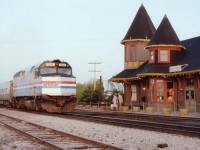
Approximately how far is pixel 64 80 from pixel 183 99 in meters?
12.5

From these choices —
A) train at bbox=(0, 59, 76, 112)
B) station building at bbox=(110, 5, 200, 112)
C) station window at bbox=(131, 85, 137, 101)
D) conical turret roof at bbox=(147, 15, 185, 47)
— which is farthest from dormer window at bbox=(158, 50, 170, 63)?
train at bbox=(0, 59, 76, 112)

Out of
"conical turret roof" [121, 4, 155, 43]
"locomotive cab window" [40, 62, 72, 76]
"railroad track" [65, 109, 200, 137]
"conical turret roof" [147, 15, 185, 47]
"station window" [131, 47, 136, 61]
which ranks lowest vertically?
"railroad track" [65, 109, 200, 137]

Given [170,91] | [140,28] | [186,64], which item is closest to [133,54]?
[140,28]

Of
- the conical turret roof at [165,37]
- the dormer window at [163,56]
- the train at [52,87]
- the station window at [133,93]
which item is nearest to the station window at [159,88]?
the dormer window at [163,56]

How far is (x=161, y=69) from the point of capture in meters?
36.8

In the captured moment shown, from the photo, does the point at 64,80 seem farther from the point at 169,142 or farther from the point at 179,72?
the point at 169,142

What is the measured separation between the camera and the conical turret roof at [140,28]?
145 feet

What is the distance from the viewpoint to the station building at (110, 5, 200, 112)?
33844 millimetres

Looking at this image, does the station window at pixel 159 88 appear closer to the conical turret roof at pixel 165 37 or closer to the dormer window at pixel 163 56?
the dormer window at pixel 163 56

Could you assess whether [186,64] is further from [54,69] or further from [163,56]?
[54,69]

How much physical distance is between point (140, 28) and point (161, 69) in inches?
360

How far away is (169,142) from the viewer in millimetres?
12445

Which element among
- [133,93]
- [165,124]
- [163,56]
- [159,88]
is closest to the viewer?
[165,124]

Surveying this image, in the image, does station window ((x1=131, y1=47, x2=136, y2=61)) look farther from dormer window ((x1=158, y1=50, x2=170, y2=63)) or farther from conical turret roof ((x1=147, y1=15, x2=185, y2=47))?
dormer window ((x1=158, y1=50, x2=170, y2=63))
